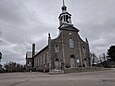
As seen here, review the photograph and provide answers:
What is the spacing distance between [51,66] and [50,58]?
74.8 inches

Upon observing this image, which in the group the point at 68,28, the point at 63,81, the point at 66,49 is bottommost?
the point at 63,81

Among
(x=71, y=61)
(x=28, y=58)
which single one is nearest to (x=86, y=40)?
(x=71, y=61)

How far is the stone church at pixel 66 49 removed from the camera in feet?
107

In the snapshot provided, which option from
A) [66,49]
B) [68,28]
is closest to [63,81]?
[66,49]

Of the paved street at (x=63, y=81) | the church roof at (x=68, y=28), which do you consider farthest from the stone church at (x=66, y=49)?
the paved street at (x=63, y=81)

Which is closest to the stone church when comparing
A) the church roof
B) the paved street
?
the church roof

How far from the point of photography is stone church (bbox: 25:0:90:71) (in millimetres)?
32750

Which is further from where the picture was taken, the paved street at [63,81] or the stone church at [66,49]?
the stone church at [66,49]

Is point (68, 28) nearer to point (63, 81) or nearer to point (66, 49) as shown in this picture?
point (66, 49)

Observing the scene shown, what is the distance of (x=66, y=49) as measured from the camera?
112 ft

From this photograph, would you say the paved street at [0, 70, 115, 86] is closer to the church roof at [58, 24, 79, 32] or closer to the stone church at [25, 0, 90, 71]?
the stone church at [25, 0, 90, 71]

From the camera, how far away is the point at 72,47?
35.3 meters

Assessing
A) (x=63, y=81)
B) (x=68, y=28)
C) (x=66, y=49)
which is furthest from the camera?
(x=68, y=28)

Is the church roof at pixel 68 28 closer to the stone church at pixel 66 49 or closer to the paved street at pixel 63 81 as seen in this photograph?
the stone church at pixel 66 49
